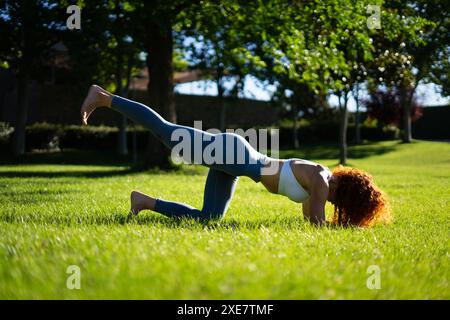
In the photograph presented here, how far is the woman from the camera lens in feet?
16.6

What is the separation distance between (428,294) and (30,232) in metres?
3.09

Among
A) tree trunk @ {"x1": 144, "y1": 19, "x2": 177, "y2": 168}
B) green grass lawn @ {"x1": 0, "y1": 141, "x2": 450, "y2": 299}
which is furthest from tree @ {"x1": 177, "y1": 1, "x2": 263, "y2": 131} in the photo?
green grass lawn @ {"x1": 0, "y1": 141, "x2": 450, "y2": 299}

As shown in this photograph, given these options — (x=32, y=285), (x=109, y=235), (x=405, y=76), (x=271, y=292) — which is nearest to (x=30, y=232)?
(x=109, y=235)

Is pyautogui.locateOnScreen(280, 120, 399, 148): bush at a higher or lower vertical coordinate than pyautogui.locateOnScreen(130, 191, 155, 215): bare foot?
higher

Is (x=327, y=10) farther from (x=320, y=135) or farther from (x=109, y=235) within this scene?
(x=320, y=135)

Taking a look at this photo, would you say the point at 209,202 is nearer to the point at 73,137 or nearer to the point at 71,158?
the point at 71,158

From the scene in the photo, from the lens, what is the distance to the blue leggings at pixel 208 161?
16.5ft

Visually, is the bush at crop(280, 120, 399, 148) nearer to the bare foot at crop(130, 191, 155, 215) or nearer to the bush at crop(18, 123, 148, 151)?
the bush at crop(18, 123, 148, 151)

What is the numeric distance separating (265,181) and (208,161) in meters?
0.67

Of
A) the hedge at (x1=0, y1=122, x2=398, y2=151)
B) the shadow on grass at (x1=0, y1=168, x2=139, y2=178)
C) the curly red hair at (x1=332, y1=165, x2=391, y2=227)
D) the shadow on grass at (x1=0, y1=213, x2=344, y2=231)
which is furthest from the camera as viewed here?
the hedge at (x1=0, y1=122, x2=398, y2=151)

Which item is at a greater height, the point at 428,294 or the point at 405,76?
the point at 405,76

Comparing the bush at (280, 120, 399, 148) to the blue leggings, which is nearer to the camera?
the blue leggings

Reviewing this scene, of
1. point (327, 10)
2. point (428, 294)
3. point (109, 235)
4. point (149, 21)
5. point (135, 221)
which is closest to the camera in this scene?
point (428, 294)
